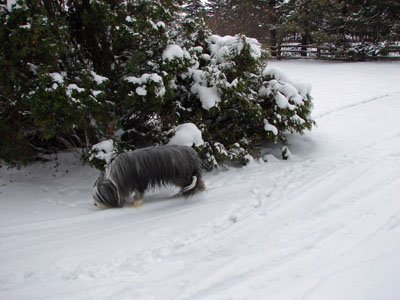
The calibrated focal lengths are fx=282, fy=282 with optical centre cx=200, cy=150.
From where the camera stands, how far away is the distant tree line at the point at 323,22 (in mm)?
16516

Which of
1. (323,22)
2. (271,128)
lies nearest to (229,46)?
(271,128)

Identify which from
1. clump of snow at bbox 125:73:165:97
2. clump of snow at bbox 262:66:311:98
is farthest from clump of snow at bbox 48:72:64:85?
clump of snow at bbox 262:66:311:98

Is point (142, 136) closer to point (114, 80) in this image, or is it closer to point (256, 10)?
point (114, 80)

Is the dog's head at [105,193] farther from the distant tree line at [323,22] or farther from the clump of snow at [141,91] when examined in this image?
the distant tree line at [323,22]

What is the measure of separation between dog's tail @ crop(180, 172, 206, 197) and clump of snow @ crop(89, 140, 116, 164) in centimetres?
123

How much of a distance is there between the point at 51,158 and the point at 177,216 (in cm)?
374

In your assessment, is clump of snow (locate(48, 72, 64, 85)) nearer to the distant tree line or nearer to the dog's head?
the dog's head

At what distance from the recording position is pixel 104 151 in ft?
14.4

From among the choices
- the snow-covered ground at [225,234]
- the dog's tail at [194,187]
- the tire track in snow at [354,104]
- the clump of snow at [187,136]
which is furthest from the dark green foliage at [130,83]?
the tire track in snow at [354,104]

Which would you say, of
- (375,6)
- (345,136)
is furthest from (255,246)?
(375,6)

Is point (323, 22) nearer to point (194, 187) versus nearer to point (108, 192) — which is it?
point (194, 187)

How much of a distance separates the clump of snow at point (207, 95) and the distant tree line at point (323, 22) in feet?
38.4

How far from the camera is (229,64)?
5184 mm

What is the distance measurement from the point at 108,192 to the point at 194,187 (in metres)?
1.19
